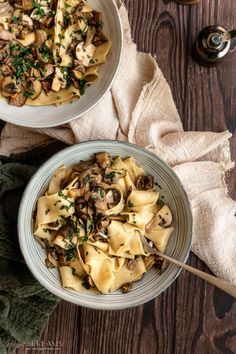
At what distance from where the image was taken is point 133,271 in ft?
6.51

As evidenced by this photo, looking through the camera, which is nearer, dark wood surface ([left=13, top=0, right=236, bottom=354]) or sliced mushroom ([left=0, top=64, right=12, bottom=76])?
sliced mushroom ([left=0, top=64, right=12, bottom=76])

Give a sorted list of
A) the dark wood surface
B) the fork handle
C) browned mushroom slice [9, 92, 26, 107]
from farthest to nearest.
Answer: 1. the dark wood surface
2. browned mushroom slice [9, 92, 26, 107]
3. the fork handle

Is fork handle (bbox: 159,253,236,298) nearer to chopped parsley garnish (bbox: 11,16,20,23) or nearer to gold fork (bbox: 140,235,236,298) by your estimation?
gold fork (bbox: 140,235,236,298)

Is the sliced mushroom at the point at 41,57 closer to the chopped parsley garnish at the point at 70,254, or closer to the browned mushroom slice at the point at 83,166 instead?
the browned mushroom slice at the point at 83,166

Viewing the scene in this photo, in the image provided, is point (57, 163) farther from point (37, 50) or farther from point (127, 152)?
point (37, 50)

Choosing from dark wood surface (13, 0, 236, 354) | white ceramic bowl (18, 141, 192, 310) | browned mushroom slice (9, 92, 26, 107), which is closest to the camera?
white ceramic bowl (18, 141, 192, 310)

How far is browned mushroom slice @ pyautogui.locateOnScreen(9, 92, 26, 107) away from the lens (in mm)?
2023

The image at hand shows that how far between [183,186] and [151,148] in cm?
22

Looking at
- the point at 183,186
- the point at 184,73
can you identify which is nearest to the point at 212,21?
the point at 184,73

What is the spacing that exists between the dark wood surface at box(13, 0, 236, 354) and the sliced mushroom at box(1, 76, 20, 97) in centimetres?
52

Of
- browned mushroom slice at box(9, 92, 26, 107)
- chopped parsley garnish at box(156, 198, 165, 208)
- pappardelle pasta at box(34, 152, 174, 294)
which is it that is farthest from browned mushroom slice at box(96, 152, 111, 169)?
browned mushroom slice at box(9, 92, 26, 107)

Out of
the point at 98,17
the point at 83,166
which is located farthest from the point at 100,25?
the point at 83,166

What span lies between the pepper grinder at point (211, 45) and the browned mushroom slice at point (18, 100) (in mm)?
685

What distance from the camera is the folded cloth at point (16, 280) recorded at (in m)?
2.04
